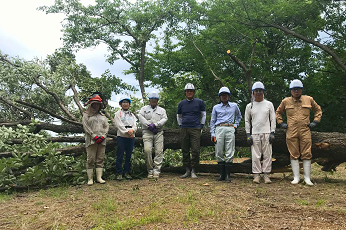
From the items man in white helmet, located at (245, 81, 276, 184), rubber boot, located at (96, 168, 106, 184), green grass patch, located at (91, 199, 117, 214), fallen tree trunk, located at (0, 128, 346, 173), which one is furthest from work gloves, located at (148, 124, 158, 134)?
green grass patch, located at (91, 199, 117, 214)

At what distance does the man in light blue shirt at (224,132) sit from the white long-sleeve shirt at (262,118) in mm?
377

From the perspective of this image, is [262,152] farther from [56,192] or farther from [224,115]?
[56,192]

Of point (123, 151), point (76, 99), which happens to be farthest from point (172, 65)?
point (123, 151)

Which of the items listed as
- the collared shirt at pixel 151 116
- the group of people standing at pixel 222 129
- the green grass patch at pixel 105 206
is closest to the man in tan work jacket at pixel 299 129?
the group of people standing at pixel 222 129

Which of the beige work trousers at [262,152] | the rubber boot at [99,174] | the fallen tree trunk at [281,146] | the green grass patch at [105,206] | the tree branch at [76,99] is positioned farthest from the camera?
the tree branch at [76,99]

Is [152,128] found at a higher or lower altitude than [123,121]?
lower

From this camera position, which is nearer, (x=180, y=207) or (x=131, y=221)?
(x=131, y=221)

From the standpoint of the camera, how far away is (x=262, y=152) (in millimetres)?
6242

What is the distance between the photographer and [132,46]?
23953 mm

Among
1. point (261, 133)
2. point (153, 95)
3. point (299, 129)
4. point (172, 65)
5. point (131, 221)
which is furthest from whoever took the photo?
point (172, 65)

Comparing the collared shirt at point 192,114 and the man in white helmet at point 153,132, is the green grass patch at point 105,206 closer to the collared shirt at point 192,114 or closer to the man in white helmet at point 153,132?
the man in white helmet at point 153,132

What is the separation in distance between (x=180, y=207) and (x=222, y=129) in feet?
8.99

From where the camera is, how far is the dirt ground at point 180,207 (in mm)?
3514

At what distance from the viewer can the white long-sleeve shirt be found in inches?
242
